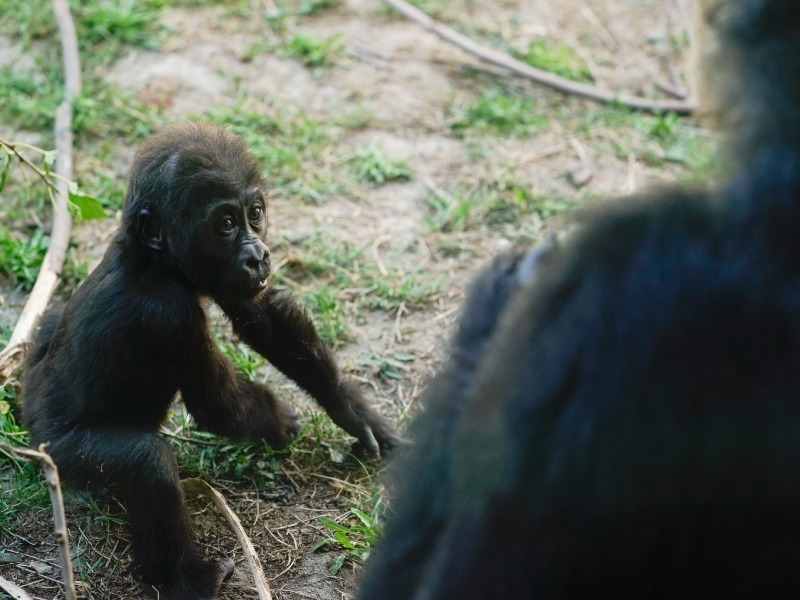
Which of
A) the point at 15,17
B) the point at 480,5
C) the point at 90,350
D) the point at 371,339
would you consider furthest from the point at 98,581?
the point at 480,5

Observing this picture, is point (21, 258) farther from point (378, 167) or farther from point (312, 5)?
point (312, 5)

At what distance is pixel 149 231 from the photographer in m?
3.58

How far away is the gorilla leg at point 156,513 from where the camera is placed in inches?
127

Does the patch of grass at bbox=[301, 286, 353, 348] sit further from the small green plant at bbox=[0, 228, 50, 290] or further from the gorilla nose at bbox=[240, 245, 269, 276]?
the small green plant at bbox=[0, 228, 50, 290]

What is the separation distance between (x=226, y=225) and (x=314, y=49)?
3.51 meters

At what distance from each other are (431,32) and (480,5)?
0.65m

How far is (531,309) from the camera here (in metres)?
1.91

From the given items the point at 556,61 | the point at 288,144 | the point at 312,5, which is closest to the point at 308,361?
the point at 288,144

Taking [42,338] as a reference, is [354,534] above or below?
below

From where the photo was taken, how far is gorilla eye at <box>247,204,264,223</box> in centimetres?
368

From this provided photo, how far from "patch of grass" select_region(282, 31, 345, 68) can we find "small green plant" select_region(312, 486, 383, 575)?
13.3 feet

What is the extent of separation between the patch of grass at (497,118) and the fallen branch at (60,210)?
104 inches

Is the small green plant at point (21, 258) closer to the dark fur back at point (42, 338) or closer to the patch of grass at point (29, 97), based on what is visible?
the dark fur back at point (42, 338)

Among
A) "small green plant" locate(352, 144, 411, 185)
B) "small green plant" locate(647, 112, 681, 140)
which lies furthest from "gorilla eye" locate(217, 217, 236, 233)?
"small green plant" locate(647, 112, 681, 140)
